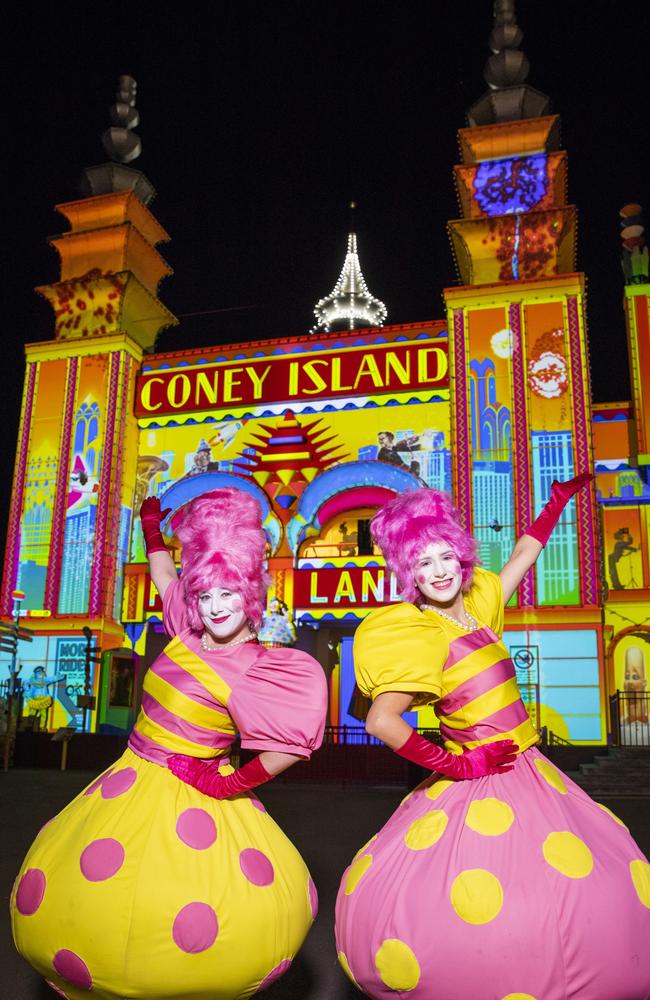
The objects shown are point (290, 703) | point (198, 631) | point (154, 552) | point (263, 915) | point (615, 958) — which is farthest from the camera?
point (154, 552)

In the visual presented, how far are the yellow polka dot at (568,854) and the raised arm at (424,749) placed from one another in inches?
12.0

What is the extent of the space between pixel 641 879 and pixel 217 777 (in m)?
1.46

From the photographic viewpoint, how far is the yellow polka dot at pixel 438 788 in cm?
311

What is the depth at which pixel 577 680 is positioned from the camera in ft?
51.8

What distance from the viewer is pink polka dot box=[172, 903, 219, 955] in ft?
9.18

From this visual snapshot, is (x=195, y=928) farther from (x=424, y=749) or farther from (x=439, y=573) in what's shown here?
(x=439, y=573)

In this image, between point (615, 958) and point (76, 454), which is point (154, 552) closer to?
point (615, 958)

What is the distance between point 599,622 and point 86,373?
12.5m

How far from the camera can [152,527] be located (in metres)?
4.06

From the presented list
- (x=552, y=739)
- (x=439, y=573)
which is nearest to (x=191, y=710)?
(x=439, y=573)

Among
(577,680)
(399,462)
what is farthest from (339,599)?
(577,680)

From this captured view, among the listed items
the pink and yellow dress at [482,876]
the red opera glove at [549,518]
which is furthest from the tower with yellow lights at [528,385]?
the pink and yellow dress at [482,876]

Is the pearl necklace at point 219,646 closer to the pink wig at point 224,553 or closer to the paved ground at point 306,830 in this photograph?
the pink wig at point 224,553

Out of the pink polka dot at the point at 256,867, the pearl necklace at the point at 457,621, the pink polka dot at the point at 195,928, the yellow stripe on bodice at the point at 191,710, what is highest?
the pearl necklace at the point at 457,621
